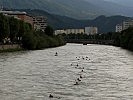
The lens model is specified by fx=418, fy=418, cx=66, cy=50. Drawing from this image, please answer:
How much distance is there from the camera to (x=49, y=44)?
161 metres

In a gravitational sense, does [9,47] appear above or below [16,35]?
below

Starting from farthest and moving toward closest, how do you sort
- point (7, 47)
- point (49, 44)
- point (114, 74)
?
point (49, 44)
point (7, 47)
point (114, 74)

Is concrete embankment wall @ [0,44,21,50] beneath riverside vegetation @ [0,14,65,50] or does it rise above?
beneath

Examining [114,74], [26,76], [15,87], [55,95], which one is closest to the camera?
[55,95]

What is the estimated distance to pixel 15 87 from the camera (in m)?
38.0

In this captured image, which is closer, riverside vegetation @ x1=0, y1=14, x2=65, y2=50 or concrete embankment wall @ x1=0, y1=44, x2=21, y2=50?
concrete embankment wall @ x1=0, y1=44, x2=21, y2=50

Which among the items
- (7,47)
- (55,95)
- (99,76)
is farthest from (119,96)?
(7,47)

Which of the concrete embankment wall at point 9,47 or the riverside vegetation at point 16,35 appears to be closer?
the concrete embankment wall at point 9,47

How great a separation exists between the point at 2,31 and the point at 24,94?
75.6m

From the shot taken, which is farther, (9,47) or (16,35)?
(16,35)

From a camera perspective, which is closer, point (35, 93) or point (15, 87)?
point (35, 93)

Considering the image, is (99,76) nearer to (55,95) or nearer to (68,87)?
(68,87)

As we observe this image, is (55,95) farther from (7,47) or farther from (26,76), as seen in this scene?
(7,47)

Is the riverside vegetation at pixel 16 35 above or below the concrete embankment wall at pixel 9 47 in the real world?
above
